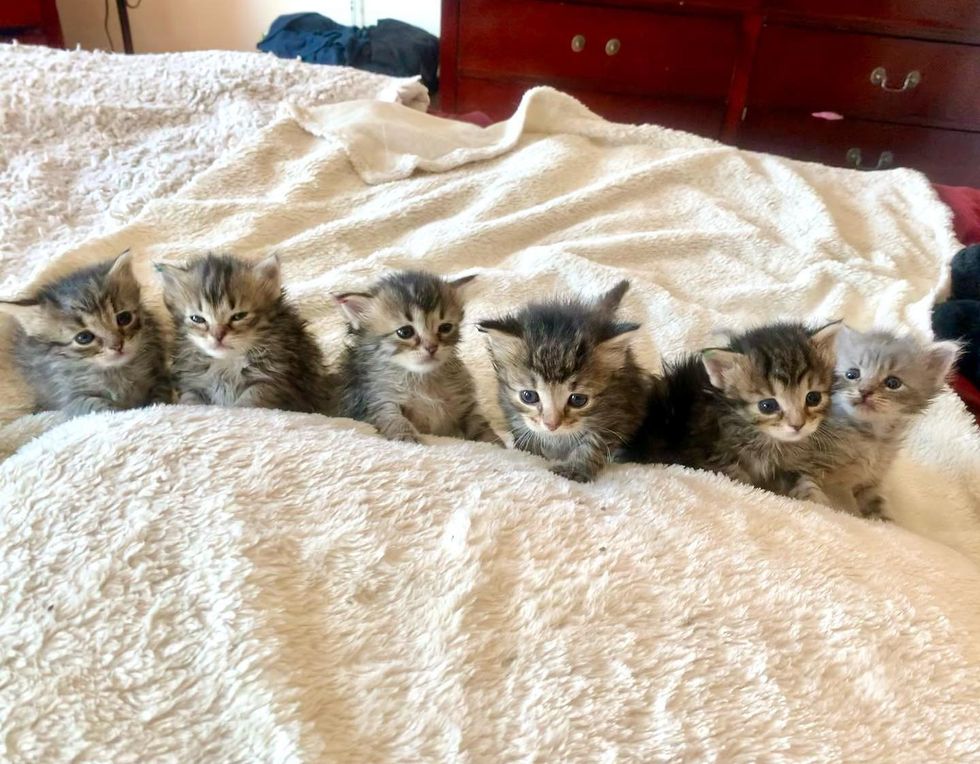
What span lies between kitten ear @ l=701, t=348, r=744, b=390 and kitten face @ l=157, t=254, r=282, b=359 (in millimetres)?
678

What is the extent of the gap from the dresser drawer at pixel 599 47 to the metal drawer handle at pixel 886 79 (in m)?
0.52

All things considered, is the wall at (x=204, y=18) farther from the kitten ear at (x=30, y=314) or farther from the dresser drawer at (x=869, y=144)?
the kitten ear at (x=30, y=314)

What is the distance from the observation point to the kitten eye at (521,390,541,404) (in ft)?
3.77

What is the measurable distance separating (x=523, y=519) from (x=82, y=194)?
49.8 inches

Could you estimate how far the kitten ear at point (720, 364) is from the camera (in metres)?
1.14

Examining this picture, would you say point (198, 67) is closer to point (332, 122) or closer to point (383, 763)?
point (332, 122)

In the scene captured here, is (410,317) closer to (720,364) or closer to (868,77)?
(720,364)

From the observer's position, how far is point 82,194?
1615mm

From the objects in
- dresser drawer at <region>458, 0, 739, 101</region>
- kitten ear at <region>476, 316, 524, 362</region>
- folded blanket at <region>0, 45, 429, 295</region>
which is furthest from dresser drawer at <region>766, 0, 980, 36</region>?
kitten ear at <region>476, 316, 524, 362</region>

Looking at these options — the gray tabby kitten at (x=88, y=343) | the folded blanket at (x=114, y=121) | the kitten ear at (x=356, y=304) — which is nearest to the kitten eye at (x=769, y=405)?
the kitten ear at (x=356, y=304)

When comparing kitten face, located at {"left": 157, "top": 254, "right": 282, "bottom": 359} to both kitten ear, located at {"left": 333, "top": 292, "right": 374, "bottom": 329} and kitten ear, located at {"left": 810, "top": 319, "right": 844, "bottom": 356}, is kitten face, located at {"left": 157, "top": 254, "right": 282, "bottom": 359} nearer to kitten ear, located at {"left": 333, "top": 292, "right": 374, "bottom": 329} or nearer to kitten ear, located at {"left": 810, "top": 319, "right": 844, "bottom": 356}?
kitten ear, located at {"left": 333, "top": 292, "right": 374, "bottom": 329}

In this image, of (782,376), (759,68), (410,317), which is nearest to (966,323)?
(782,376)

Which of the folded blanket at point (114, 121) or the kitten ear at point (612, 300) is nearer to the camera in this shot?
the kitten ear at point (612, 300)

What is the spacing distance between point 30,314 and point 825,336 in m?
1.17
